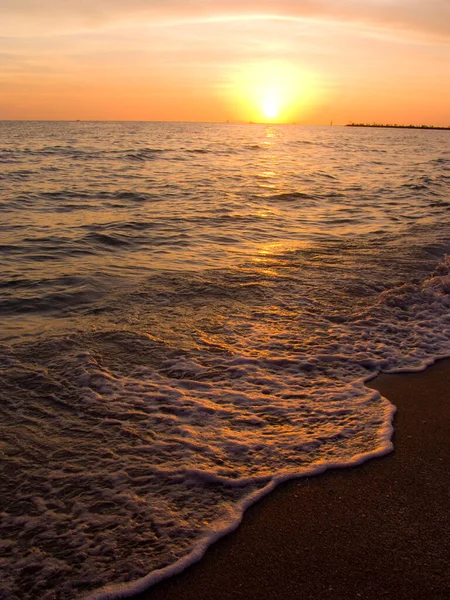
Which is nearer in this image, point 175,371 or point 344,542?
point 344,542

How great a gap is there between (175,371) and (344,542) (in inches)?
86.8

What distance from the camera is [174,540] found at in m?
2.57

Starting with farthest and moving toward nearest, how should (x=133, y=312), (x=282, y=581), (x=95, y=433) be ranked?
(x=133, y=312)
(x=95, y=433)
(x=282, y=581)

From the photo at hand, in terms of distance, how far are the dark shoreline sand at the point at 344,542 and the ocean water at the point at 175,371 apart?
12 centimetres

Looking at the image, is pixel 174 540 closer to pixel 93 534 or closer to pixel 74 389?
pixel 93 534

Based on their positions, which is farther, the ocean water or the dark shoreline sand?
the ocean water

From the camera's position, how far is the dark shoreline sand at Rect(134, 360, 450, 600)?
2273 mm

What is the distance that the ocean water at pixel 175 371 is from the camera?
265 cm

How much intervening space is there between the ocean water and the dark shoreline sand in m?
0.12

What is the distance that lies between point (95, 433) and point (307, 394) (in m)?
1.70

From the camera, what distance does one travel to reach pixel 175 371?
4.38 meters

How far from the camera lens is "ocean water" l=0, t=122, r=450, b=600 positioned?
2650 millimetres

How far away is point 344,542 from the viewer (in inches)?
99.8

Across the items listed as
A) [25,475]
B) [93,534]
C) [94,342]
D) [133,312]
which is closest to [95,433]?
[25,475]
